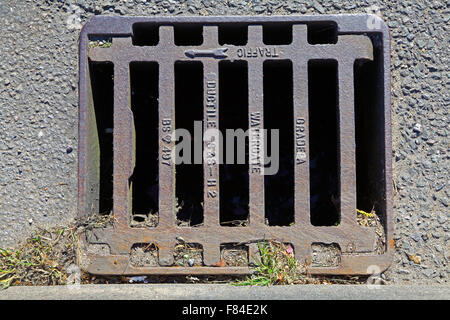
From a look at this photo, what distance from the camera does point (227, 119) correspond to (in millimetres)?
2402

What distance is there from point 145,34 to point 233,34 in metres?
0.37

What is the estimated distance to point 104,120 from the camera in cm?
213

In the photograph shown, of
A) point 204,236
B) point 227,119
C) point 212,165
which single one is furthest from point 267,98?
point 204,236

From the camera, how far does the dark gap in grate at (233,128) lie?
2.35 m

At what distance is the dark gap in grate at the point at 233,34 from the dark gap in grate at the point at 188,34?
0.09 m

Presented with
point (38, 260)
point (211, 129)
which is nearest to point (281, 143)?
point (211, 129)

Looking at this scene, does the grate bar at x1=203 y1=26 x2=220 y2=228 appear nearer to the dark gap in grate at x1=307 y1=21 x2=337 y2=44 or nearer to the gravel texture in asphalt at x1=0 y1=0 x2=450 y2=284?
the gravel texture in asphalt at x1=0 y1=0 x2=450 y2=284

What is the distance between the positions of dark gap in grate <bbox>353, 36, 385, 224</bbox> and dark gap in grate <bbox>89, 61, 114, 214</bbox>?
106 cm

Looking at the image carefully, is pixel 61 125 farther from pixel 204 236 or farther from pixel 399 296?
pixel 399 296

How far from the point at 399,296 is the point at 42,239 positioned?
4.40ft

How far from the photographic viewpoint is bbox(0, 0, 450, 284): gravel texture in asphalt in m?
1.89

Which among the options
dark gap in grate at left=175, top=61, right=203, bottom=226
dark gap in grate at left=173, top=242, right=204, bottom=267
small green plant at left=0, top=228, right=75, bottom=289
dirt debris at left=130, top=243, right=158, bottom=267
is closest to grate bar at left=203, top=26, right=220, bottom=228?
dark gap in grate at left=173, top=242, right=204, bottom=267

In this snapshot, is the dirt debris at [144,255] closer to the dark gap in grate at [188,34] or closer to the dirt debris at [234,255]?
the dirt debris at [234,255]
